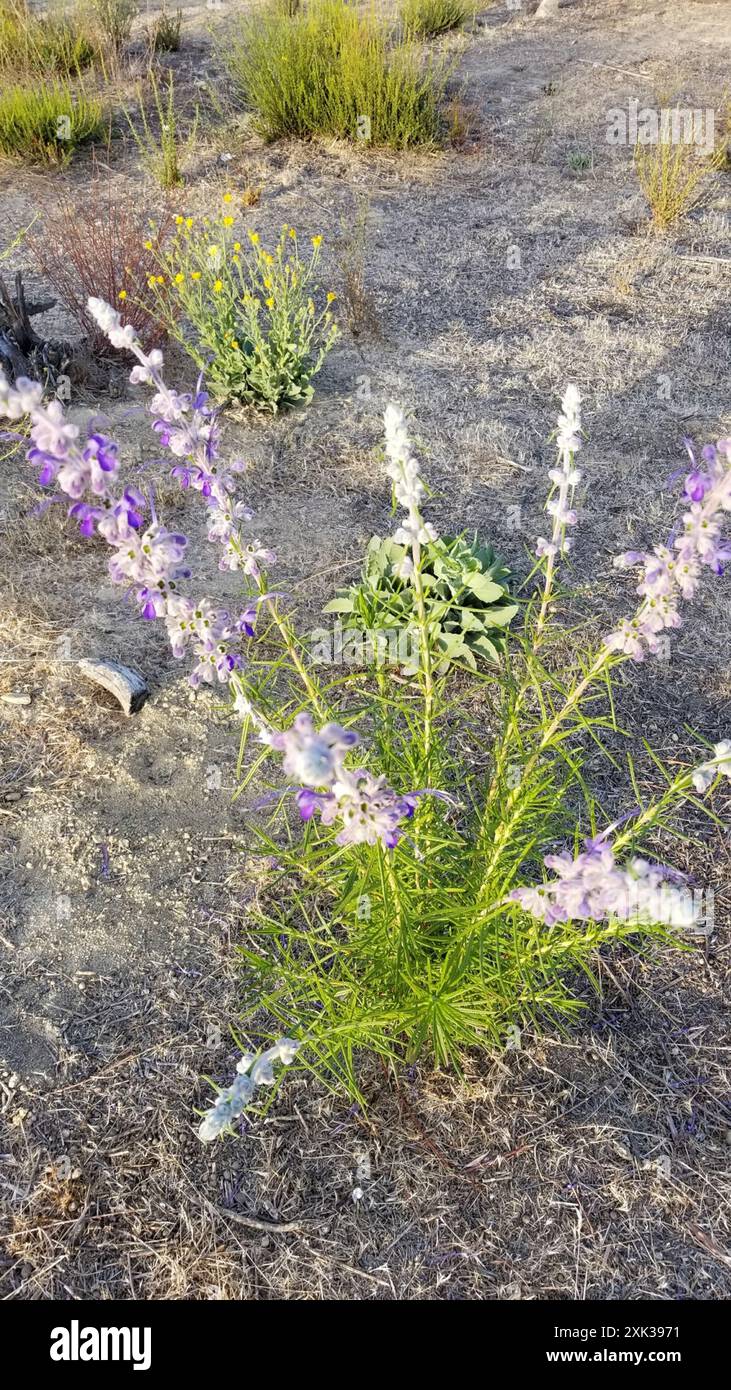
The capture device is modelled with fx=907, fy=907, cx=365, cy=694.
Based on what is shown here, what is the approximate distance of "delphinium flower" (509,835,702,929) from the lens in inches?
49.2

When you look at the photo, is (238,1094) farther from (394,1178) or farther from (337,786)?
(394,1178)

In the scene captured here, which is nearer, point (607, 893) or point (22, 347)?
point (607, 893)

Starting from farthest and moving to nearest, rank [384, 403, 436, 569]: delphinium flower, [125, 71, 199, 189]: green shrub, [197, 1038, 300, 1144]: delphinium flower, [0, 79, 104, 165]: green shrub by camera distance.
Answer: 1. [0, 79, 104, 165]: green shrub
2. [125, 71, 199, 189]: green shrub
3. [384, 403, 436, 569]: delphinium flower
4. [197, 1038, 300, 1144]: delphinium flower

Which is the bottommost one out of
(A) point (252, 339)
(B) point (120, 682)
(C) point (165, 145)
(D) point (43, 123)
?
(B) point (120, 682)

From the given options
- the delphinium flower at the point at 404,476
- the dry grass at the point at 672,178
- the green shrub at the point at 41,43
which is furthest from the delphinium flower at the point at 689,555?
the green shrub at the point at 41,43

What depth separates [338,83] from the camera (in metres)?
7.09

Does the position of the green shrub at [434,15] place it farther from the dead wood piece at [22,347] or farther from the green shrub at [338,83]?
the dead wood piece at [22,347]

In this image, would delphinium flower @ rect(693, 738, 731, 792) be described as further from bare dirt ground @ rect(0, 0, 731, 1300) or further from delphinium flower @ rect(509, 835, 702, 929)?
bare dirt ground @ rect(0, 0, 731, 1300)

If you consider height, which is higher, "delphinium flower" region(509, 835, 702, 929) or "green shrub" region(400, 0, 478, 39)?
"green shrub" region(400, 0, 478, 39)

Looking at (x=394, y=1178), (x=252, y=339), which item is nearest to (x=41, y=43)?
(x=252, y=339)

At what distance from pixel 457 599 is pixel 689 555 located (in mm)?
1913

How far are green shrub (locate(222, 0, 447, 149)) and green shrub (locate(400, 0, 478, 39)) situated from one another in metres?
1.31

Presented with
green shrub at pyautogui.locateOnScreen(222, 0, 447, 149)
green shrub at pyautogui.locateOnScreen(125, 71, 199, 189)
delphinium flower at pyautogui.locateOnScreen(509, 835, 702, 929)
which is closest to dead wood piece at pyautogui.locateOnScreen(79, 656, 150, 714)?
delphinium flower at pyautogui.locateOnScreen(509, 835, 702, 929)
